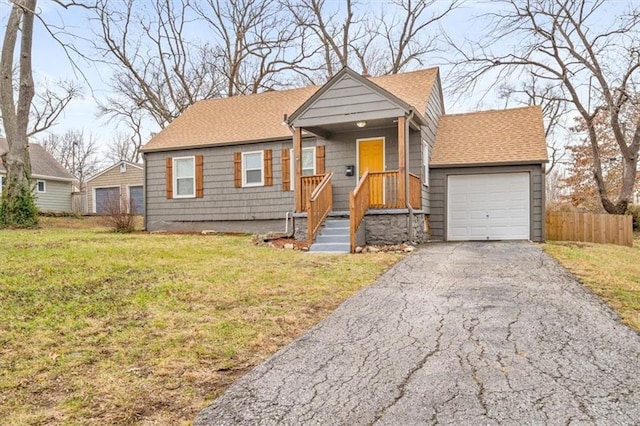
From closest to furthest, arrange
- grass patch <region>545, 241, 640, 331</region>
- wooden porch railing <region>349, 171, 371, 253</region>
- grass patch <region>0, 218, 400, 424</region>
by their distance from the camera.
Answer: grass patch <region>0, 218, 400, 424</region> < grass patch <region>545, 241, 640, 331</region> < wooden porch railing <region>349, 171, 371, 253</region>

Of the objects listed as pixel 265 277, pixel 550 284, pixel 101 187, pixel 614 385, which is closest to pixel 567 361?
pixel 614 385

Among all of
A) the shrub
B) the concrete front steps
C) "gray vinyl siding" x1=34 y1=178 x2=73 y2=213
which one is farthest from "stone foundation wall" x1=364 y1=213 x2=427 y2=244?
"gray vinyl siding" x1=34 y1=178 x2=73 y2=213

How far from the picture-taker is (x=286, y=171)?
13641 millimetres

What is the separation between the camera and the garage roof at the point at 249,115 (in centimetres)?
1366

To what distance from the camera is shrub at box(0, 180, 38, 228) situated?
44.8 feet

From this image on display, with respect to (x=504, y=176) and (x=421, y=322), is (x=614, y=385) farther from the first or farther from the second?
(x=504, y=176)

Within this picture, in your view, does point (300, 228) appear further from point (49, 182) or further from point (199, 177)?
point (49, 182)

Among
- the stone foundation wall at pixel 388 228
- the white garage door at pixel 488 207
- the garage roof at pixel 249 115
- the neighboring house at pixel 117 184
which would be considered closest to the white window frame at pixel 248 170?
the garage roof at pixel 249 115

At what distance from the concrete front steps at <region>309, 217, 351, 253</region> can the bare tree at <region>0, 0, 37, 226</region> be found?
382 inches

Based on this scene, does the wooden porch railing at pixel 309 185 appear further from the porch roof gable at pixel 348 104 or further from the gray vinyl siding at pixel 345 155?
the gray vinyl siding at pixel 345 155

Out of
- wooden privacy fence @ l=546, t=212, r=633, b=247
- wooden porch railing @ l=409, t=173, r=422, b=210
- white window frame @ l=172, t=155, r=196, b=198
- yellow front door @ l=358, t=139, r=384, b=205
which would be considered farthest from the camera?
white window frame @ l=172, t=155, r=196, b=198

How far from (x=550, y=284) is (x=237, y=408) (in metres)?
5.10

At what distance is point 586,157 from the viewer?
77.4ft

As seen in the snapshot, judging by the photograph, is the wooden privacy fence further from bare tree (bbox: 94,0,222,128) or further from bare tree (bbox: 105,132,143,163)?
bare tree (bbox: 105,132,143,163)
